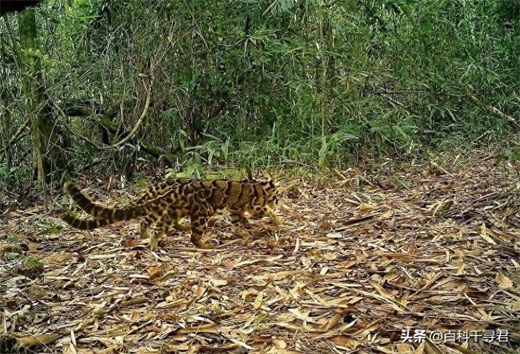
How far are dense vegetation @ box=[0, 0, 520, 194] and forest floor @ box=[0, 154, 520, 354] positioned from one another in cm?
120

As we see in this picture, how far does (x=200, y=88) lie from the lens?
673 cm

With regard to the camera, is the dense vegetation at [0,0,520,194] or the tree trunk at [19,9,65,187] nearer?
the tree trunk at [19,9,65,187]

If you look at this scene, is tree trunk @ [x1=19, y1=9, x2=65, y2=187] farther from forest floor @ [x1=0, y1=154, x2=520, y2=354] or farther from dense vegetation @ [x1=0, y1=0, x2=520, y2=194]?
forest floor @ [x1=0, y1=154, x2=520, y2=354]

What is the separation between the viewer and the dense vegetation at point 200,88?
6.16 m

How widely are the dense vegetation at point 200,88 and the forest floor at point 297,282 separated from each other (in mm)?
1204

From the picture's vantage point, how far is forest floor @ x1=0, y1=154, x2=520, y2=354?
298 centimetres

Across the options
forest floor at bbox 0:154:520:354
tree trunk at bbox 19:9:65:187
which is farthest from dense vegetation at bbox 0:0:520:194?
forest floor at bbox 0:154:520:354

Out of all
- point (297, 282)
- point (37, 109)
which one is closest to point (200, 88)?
point (37, 109)

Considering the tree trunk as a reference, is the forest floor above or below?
below

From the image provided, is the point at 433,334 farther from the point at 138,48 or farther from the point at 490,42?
the point at 490,42

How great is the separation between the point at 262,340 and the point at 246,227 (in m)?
1.84

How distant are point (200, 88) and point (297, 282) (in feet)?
11.6

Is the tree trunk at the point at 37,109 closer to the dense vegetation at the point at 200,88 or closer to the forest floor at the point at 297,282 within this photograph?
the dense vegetation at the point at 200,88

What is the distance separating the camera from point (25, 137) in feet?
22.2
